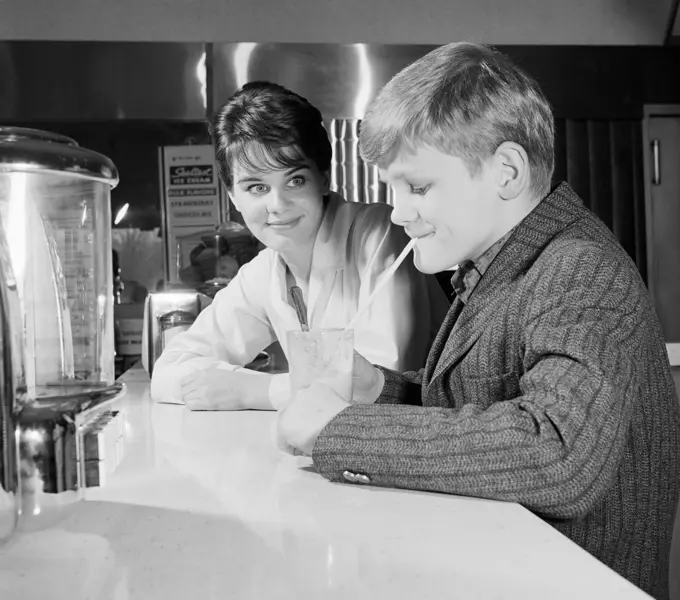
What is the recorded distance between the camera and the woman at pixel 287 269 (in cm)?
161

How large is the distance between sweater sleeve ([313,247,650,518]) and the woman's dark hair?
33.5 inches

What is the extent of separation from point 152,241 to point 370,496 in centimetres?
323

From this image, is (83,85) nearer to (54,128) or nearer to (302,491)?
(54,128)

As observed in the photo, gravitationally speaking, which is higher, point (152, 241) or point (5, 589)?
point (152, 241)

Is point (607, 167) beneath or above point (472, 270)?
above

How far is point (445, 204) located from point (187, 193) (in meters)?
2.96

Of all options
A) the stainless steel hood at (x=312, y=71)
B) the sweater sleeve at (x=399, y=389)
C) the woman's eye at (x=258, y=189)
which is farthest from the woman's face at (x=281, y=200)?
the stainless steel hood at (x=312, y=71)

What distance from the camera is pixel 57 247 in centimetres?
66

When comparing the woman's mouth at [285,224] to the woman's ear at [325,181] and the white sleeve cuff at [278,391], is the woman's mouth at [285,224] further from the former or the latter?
the white sleeve cuff at [278,391]

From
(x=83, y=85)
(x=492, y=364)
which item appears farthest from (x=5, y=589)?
(x=83, y=85)

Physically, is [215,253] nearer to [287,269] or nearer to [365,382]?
[287,269]

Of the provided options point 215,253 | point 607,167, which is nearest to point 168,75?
point 215,253

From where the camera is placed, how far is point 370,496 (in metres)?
0.79

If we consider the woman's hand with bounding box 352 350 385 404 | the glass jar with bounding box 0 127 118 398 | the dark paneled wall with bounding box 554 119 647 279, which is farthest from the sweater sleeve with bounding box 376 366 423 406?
the dark paneled wall with bounding box 554 119 647 279
